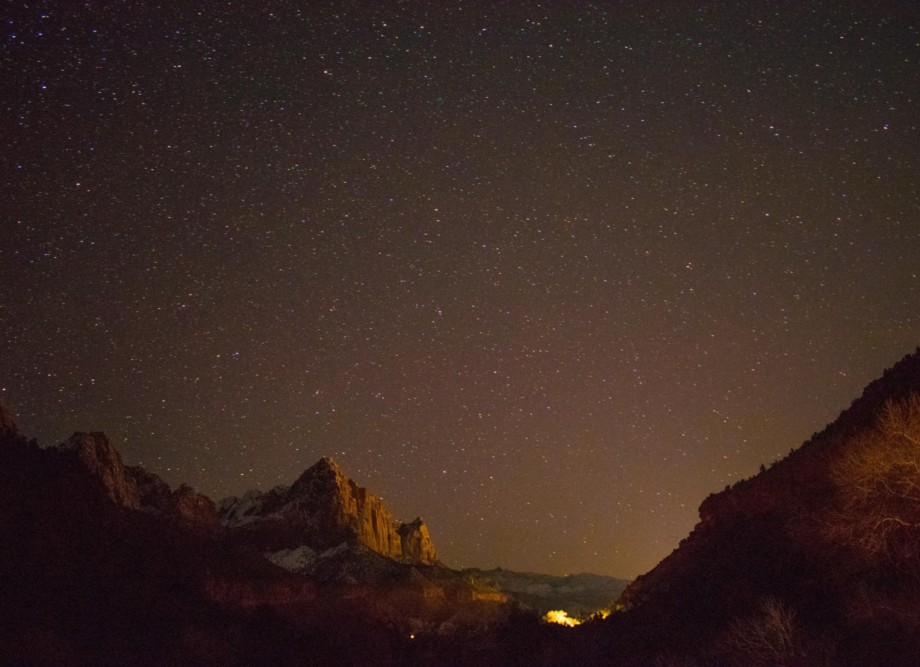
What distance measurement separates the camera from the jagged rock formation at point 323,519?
155 meters

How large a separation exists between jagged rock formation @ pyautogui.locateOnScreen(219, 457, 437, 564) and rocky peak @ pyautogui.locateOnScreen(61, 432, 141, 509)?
220ft

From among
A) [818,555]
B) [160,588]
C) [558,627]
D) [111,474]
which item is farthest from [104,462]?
[818,555]

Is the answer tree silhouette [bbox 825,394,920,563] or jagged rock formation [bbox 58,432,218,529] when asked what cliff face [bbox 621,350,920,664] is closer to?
tree silhouette [bbox 825,394,920,563]

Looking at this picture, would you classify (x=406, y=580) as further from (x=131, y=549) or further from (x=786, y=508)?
(x=786, y=508)

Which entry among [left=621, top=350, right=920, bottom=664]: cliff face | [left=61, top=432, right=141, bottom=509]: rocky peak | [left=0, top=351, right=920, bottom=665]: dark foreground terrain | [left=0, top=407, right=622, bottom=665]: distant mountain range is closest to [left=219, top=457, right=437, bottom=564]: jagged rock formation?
[left=0, top=407, right=622, bottom=665]: distant mountain range

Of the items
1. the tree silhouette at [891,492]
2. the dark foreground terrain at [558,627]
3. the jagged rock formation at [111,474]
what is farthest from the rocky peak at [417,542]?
the tree silhouette at [891,492]

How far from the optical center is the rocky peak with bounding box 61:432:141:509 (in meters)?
78.9

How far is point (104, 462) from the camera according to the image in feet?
274

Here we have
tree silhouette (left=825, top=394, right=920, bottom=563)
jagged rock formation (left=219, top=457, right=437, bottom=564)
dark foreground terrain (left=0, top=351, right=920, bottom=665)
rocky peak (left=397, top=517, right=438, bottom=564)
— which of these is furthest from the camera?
rocky peak (left=397, top=517, right=438, bottom=564)

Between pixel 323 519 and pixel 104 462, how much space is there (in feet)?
270

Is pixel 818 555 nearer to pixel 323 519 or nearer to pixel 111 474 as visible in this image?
pixel 111 474

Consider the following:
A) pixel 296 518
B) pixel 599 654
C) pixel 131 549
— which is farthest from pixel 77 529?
pixel 296 518

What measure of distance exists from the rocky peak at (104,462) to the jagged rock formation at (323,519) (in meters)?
67.0

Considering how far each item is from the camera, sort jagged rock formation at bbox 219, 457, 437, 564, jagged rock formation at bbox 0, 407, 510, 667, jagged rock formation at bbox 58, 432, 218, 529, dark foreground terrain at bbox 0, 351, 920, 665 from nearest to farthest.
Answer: dark foreground terrain at bbox 0, 351, 920, 665 → jagged rock formation at bbox 0, 407, 510, 667 → jagged rock formation at bbox 58, 432, 218, 529 → jagged rock formation at bbox 219, 457, 437, 564
